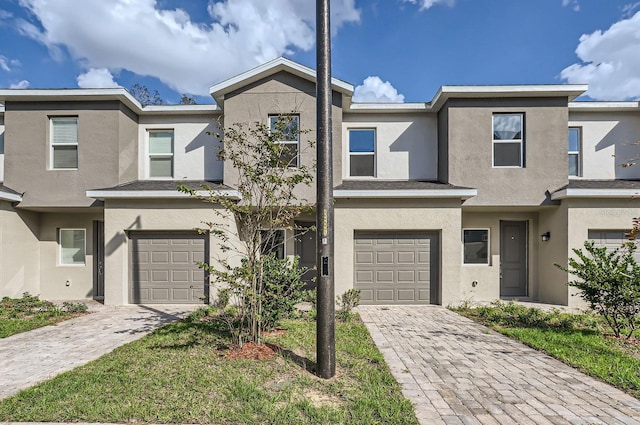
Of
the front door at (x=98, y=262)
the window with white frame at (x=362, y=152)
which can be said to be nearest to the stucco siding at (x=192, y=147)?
the front door at (x=98, y=262)

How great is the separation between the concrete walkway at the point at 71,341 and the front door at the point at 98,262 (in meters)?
2.04

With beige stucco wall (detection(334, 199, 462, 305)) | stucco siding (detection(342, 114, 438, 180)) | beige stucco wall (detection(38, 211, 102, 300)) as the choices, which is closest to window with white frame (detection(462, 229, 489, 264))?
beige stucco wall (detection(334, 199, 462, 305))

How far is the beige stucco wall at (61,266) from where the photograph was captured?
10.8 meters

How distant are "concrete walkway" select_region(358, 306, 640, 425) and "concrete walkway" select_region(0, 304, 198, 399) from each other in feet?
16.5

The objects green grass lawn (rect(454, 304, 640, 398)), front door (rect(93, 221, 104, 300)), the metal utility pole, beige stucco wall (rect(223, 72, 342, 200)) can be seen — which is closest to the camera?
the metal utility pole

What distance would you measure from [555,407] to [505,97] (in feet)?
29.8

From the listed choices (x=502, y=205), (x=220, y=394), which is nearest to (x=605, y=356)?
(x=502, y=205)

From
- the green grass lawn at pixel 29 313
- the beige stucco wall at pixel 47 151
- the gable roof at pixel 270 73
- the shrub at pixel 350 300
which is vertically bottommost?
the green grass lawn at pixel 29 313

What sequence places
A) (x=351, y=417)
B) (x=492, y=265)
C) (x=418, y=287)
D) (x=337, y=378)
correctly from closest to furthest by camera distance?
(x=351, y=417) < (x=337, y=378) < (x=418, y=287) < (x=492, y=265)

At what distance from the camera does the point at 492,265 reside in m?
10.8

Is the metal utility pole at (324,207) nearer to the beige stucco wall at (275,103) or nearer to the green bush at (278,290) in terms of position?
the green bush at (278,290)

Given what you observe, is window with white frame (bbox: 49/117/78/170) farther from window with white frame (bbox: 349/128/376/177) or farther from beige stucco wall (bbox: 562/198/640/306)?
beige stucco wall (bbox: 562/198/640/306)

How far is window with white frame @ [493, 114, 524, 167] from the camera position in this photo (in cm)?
1017

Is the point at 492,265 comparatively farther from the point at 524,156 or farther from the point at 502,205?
the point at 524,156
